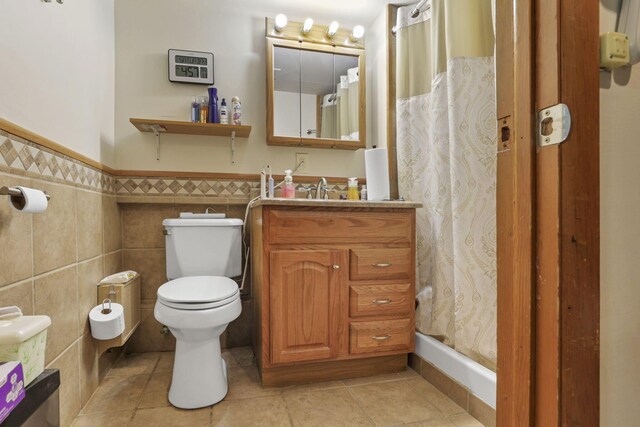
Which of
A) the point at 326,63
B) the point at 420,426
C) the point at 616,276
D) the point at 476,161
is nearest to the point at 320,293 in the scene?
the point at 420,426

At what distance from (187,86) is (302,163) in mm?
839

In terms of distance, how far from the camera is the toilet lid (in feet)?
4.36

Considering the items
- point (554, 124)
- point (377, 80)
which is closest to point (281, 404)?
point (554, 124)

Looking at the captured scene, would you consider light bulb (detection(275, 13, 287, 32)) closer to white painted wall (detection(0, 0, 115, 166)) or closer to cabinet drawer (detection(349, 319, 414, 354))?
white painted wall (detection(0, 0, 115, 166))

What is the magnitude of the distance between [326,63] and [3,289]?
1957 millimetres

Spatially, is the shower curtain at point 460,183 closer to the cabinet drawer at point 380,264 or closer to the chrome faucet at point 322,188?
the cabinet drawer at point 380,264

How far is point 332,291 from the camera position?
61.6 inches

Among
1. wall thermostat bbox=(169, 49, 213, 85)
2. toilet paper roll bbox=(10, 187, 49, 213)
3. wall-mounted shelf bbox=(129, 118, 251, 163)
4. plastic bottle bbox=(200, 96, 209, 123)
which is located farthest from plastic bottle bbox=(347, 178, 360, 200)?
toilet paper roll bbox=(10, 187, 49, 213)

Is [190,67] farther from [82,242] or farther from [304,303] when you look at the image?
[304,303]

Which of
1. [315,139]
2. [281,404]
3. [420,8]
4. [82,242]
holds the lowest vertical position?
[281,404]

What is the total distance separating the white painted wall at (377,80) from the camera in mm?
2156

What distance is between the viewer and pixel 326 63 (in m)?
2.16

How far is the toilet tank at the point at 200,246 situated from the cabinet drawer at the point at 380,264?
69 centimetres

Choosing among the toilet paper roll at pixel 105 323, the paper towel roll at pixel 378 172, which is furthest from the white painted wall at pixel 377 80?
the toilet paper roll at pixel 105 323
